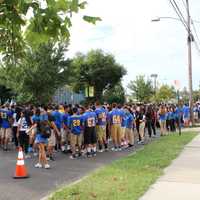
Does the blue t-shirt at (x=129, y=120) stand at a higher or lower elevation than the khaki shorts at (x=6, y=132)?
higher

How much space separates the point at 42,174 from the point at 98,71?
4834 centimetres

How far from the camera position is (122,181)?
10.7 meters

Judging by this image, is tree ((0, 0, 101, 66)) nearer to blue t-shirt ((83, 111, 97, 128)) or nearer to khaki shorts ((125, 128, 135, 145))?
blue t-shirt ((83, 111, 97, 128))

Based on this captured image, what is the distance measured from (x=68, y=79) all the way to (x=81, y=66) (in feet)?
61.5

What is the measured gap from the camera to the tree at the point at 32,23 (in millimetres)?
4168

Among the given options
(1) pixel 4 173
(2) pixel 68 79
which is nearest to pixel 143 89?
(2) pixel 68 79

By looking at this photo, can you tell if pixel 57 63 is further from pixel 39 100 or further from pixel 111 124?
pixel 111 124

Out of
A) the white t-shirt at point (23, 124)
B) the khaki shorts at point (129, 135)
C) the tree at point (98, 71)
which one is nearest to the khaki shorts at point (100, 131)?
the khaki shorts at point (129, 135)

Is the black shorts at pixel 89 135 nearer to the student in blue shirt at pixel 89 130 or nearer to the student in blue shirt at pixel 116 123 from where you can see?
the student in blue shirt at pixel 89 130

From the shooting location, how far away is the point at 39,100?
1583 inches

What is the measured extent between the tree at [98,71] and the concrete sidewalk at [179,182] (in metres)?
45.5

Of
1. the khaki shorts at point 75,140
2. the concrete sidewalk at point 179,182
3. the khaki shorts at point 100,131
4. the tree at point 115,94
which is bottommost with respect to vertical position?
the concrete sidewalk at point 179,182

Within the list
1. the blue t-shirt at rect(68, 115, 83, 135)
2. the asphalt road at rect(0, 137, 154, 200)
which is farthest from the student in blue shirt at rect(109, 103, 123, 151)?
the blue t-shirt at rect(68, 115, 83, 135)

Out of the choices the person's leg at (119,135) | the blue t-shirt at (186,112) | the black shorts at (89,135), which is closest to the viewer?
the black shorts at (89,135)
